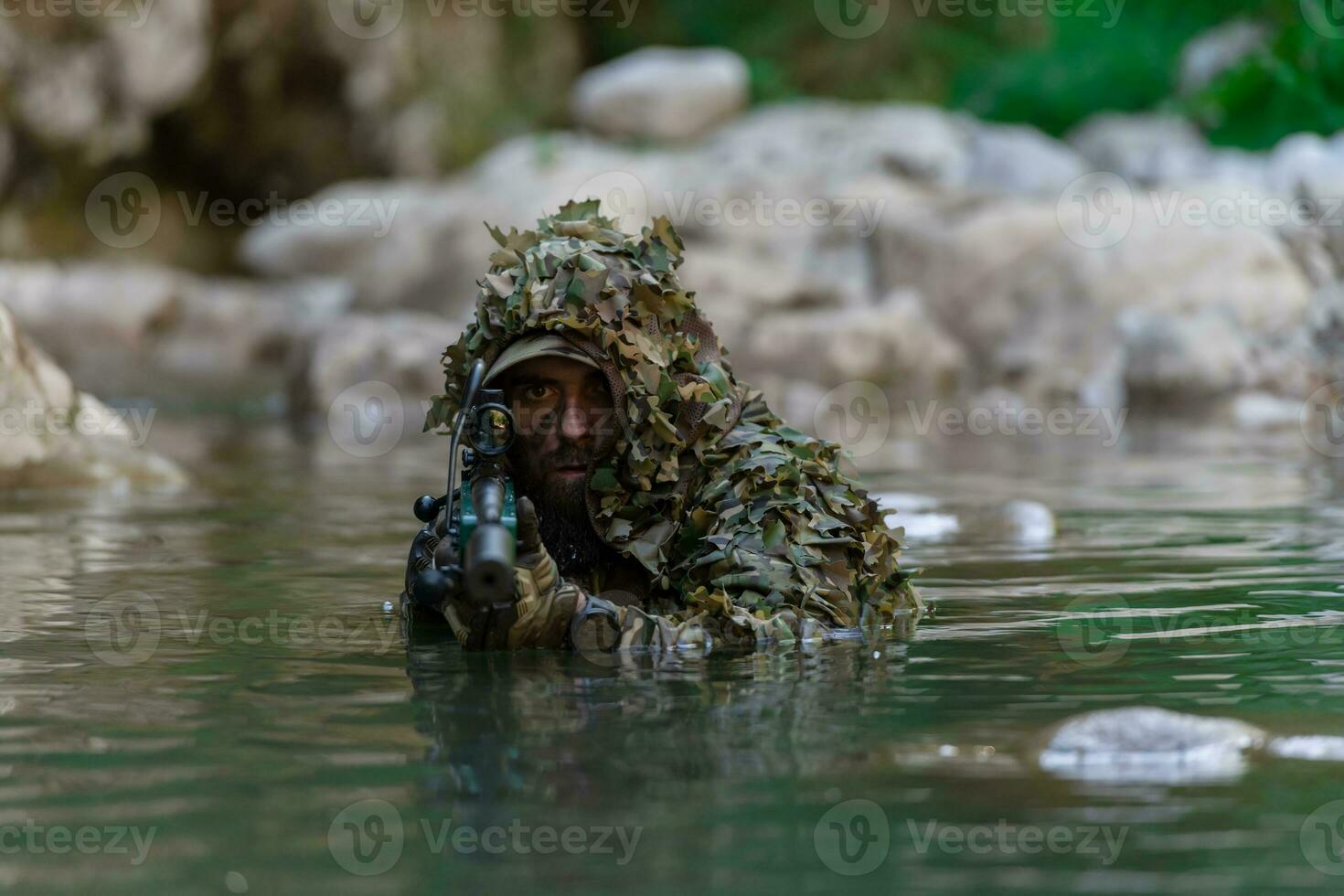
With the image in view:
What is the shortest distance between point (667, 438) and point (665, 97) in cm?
2040

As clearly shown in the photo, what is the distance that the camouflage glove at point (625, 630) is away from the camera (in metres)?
5.05

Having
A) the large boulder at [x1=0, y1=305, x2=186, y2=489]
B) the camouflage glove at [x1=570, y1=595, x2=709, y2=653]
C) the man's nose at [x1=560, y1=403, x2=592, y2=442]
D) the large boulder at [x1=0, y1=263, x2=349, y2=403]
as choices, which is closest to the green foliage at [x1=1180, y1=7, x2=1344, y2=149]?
the large boulder at [x1=0, y1=263, x2=349, y2=403]

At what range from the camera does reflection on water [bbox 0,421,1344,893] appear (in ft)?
10.8

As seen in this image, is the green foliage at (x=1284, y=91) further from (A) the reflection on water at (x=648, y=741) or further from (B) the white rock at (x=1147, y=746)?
(B) the white rock at (x=1147, y=746)

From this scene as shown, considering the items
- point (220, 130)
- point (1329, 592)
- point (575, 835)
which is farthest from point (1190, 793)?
point (220, 130)

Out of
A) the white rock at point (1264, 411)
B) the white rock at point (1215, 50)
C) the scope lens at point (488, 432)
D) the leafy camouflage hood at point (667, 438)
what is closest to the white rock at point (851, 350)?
the white rock at point (1264, 411)

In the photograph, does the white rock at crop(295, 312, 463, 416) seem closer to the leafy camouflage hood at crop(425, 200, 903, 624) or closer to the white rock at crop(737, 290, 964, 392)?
the white rock at crop(737, 290, 964, 392)

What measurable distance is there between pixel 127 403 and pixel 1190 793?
683 inches

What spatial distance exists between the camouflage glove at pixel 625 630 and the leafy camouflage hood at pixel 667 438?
191 mm

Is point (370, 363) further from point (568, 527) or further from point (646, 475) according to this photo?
point (646, 475)

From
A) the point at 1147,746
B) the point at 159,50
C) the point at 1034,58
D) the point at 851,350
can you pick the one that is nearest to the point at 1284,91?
the point at 1034,58

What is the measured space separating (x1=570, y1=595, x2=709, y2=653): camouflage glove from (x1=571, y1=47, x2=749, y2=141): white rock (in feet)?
66.9

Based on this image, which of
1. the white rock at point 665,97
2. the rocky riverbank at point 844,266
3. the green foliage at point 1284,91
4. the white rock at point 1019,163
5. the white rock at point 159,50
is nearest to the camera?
the rocky riverbank at point 844,266

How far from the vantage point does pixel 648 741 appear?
413cm
